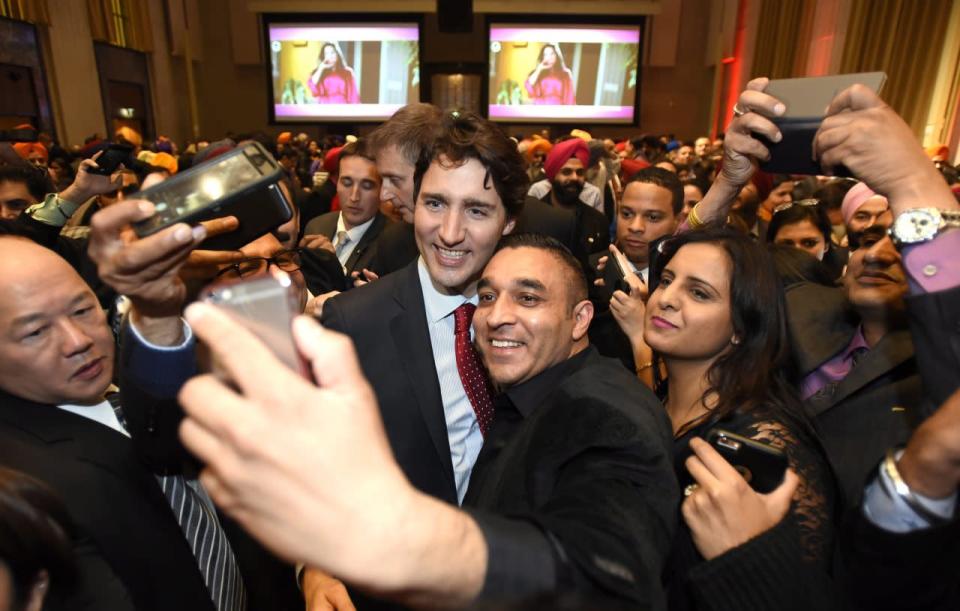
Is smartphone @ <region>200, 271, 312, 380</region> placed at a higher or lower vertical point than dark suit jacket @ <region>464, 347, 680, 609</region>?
higher

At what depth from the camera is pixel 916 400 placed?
1.33 metres

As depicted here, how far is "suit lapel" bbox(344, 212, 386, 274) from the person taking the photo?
3164 millimetres

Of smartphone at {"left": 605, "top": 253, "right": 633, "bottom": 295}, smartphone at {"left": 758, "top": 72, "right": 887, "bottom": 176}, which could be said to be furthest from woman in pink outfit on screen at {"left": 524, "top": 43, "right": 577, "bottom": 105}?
smartphone at {"left": 758, "top": 72, "right": 887, "bottom": 176}

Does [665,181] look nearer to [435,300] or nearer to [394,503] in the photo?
[435,300]

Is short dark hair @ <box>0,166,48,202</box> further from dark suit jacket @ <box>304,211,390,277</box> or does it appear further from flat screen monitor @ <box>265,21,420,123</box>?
flat screen monitor @ <box>265,21,420,123</box>

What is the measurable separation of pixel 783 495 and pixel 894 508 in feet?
0.73

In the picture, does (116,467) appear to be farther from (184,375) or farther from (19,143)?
(19,143)

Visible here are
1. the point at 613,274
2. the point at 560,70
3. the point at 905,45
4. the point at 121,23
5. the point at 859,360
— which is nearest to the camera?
the point at 859,360

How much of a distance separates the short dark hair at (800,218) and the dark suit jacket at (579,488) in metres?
2.20

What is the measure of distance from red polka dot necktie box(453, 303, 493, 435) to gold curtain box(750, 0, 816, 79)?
33.6 feet

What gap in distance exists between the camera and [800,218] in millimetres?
3021

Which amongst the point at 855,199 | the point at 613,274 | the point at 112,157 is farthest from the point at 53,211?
the point at 855,199

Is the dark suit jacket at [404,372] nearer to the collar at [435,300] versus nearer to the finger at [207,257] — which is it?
the collar at [435,300]

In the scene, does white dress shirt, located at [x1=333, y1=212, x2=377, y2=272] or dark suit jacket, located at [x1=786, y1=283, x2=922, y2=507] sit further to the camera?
white dress shirt, located at [x1=333, y1=212, x2=377, y2=272]
